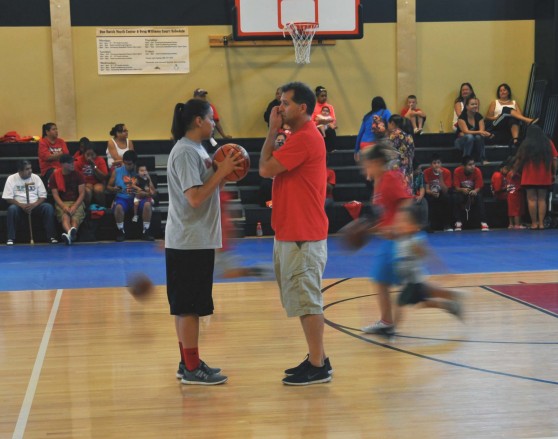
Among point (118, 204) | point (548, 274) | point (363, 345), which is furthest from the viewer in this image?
point (118, 204)

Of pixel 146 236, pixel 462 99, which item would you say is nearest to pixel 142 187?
pixel 146 236

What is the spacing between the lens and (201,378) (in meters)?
4.88

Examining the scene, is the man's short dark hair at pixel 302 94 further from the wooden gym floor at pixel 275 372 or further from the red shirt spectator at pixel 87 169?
the red shirt spectator at pixel 87 169

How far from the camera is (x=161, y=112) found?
1580 cm

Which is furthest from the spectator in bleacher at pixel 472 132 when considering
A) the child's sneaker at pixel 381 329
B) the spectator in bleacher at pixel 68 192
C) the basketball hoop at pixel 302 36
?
the child's sneaker at pixel 381 329

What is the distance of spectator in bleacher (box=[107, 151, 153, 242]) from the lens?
12648 mm

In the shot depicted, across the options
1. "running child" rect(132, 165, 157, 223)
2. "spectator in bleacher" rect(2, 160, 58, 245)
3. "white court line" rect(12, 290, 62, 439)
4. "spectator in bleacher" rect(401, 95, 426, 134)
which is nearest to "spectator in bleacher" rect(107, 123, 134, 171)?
"running child" rect(132, 165, 157, 223)

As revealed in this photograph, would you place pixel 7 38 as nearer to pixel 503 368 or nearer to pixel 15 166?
pixel 15 166

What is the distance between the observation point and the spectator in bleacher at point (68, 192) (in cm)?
1255

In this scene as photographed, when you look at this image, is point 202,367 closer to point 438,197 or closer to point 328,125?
point 438,197

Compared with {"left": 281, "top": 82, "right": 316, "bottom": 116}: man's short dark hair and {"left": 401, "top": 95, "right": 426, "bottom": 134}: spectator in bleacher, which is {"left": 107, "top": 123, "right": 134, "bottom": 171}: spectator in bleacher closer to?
{"left": 401, "top": 95, "right": 426, "bottom": 134}: spectator in bleacher

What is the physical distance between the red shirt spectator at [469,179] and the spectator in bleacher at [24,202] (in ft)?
22.2

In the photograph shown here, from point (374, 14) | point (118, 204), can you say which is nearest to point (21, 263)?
A: point (118, 204)

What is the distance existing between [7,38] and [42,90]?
1181 mm
